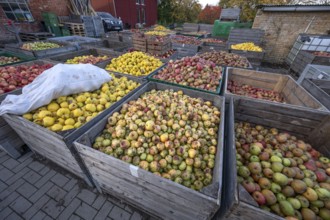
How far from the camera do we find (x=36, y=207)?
2.35 meters

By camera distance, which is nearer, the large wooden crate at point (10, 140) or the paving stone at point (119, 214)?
the paving stone at point (119, 214)

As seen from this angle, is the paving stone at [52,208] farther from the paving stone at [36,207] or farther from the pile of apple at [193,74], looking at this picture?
the pile of apple at [193,74]

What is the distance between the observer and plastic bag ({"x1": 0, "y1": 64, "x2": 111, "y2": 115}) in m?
2.23

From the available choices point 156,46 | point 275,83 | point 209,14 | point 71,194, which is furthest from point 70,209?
point 209,14

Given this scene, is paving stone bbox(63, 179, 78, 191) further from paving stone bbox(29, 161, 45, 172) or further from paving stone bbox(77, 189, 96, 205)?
paving stone bbox(29, 161, 45, 172)

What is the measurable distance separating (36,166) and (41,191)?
644 mm

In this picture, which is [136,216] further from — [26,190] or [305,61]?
[305,61]

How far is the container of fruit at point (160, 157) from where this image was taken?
1.55 m

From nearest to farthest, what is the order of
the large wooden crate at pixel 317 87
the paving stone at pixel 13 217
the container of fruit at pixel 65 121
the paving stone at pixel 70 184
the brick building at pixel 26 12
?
the container of fruit at pixel 65 121 < the paving stone at pixel 13 217 < the paving stone at pixel 70 184 < the large wooden crate at pixel 317 87 < the brick building at pixel 26 12

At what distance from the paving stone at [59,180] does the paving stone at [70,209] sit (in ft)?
1.50

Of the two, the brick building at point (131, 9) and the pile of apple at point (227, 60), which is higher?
the brick building at point (131, 9)

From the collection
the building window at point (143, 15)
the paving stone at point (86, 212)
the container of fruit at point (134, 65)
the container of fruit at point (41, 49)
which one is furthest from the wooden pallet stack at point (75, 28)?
the building window at point (143, 15)

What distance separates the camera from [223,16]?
13914mm

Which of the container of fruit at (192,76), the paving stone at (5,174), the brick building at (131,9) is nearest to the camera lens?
the paving stone at (5,174)
